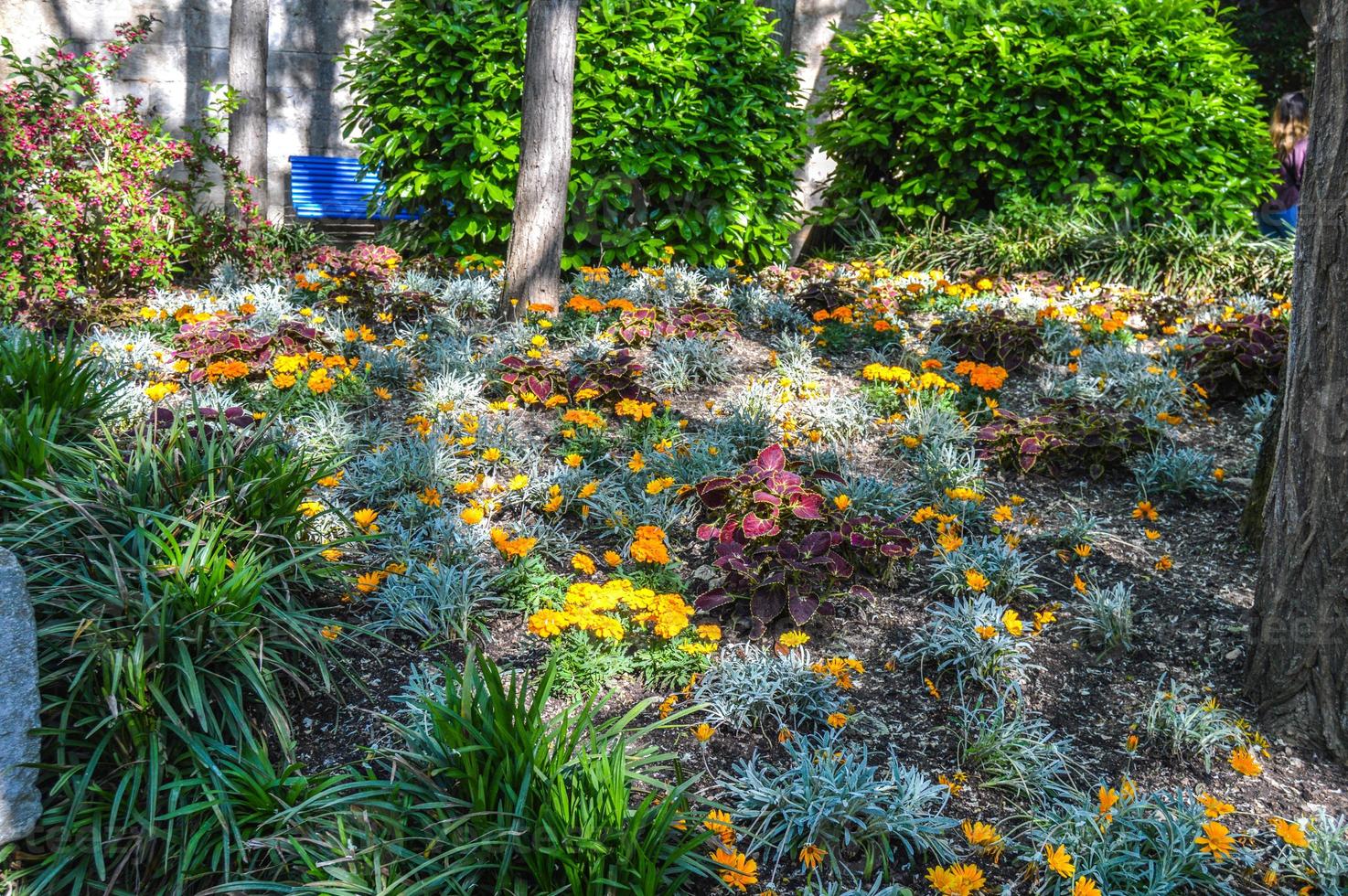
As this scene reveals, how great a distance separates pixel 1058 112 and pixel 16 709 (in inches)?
289

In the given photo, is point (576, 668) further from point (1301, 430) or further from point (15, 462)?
point (1301, 430)

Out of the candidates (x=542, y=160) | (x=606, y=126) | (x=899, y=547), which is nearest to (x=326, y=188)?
(x=606, y=126)

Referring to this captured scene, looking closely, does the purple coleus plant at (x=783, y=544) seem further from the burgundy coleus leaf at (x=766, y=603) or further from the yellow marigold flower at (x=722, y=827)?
the yellow marigold flower at (x=722, y=827)

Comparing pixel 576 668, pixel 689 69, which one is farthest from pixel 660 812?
pixel 689 69

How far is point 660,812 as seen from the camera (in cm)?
229

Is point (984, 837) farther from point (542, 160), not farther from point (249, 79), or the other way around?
point (249, 79)

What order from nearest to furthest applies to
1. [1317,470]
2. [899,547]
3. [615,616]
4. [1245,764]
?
[1245,764] < [1317,470] < [615,616] < [899,547]

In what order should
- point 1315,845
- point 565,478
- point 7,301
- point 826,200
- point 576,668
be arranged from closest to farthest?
point 1315,845
point 576,668
point 565,478
point 7,301
point 826,200

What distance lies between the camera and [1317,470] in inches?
110

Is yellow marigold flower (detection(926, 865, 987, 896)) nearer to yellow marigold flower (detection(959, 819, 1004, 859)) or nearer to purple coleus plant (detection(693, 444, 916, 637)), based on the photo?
yellow marigold flower (detection(959, 819, 1004, 859))

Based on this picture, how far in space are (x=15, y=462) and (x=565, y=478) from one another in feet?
5.97

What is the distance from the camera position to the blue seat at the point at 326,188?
373 inches

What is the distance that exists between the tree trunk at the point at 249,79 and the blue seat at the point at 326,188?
1.33 m

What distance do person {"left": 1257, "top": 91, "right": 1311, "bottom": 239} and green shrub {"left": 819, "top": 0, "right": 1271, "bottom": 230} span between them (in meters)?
0.48
